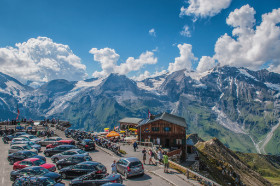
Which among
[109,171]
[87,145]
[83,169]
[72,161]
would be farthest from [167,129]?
[83,169]

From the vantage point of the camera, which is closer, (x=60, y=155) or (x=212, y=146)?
(x=60, y=155)

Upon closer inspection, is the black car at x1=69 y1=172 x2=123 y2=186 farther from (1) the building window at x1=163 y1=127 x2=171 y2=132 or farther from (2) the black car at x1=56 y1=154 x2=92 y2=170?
(1) the building window at x1=163 y1=127 x2=171 y2=132

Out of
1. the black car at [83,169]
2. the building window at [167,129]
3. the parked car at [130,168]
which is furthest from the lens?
the building window at [167,129]

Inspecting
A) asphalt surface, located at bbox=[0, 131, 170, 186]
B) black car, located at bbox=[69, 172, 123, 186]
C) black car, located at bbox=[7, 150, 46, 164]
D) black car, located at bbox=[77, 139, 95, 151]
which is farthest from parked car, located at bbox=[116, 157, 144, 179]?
black car, located at bbox=[77, 139, 95, 151]

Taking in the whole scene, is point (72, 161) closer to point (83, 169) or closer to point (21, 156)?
point (83, 169)

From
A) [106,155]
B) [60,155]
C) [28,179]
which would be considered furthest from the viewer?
[106,155]

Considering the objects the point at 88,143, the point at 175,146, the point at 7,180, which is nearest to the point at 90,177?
the point at 7,180

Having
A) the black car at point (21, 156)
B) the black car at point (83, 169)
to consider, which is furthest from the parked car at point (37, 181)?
the black car at point (21, 156)

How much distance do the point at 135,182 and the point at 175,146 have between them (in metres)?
32.6

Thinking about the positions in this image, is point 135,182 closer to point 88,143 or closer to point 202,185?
point 202,185

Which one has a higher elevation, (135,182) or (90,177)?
(90,177)

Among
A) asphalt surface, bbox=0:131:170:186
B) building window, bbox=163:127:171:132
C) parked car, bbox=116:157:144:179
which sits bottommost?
asphalt surface, bbox=0:131:170:186

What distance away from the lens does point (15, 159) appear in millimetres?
30359

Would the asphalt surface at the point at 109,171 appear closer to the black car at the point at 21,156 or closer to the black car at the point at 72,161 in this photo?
the black car at the point at 21,156
